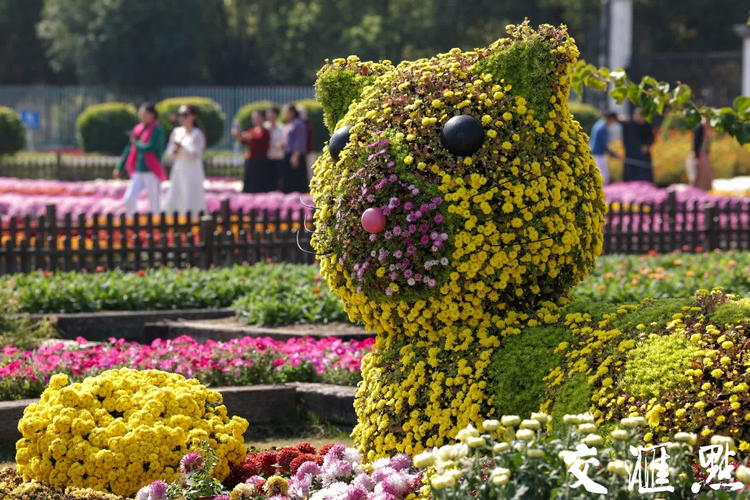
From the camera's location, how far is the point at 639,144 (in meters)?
20.1

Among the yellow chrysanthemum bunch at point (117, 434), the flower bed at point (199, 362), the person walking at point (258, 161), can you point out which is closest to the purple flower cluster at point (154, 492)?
the yellow chrysanthemum bunch at point (117, 434)

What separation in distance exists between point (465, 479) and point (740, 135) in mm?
4058

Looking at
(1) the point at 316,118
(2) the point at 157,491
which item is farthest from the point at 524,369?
(1) the point at 316,118

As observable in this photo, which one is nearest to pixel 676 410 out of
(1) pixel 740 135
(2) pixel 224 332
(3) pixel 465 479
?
(3) pixel 465 479

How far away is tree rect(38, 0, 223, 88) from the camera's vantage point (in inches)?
1740

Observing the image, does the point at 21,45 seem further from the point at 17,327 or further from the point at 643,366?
the point at 643,366

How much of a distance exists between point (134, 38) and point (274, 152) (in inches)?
1063

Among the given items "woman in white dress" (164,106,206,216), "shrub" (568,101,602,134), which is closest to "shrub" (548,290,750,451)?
"woman in white dress" (164,106,206,216)

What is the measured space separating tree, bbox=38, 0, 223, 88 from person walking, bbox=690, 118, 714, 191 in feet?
93.4

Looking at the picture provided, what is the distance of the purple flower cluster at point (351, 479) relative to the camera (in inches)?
156

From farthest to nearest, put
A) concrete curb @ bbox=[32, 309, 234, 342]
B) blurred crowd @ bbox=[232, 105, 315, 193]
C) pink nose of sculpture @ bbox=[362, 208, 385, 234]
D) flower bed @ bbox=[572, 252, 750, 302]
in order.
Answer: blurred crowd @ bbox=[232, 105, 315, 193]
concrete curb @ bbox=[32, 309, 234, 342]
flower bed @ bbox=[572, 252, 750, 302]
pink nose of sculpture @ bbox=[362, 208, 385, 234]

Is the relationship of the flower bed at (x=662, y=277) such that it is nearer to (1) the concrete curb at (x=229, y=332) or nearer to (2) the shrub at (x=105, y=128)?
(1) the concrete curb at (x=229, y=332)

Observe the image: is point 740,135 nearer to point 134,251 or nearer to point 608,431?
point 608,431

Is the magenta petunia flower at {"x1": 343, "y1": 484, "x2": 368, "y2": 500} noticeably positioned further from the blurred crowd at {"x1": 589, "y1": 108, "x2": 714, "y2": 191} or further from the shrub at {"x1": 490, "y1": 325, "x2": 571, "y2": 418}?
the blurred crowd at {"x1": 589, "y1": 108, "x2": 714, "y2": 191}
